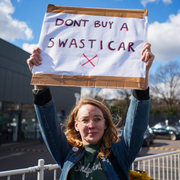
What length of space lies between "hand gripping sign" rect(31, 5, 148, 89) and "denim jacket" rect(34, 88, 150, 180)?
190 mm

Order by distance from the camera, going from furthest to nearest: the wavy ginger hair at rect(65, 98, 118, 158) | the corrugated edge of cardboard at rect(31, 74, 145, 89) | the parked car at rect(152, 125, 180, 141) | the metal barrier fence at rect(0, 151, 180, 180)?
the parked car at rect(152, 125, 180, 141), the metal barrier fence at rect(0, 151, 180, 180), the wavy ginger hair at rect(65, 98, 118, 158), the corrugated edge of cardboard at rect(31, 74, 145, 89)

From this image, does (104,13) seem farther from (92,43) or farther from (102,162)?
(102,162)

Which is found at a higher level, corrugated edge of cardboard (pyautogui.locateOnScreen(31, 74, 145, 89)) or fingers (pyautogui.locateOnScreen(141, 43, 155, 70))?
fingers (pyautogui.locateOnScreen(141, 43, 155, 70))

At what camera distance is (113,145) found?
5.59ft

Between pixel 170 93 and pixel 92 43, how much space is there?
43144 millimetres

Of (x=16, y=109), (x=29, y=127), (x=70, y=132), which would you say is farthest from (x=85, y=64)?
(x=29, y=127)

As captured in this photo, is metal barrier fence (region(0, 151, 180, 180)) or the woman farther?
metal barrier fence (region(0, 151, 180, 180))

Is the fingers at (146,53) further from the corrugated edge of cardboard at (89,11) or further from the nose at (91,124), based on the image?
the nose at (91,124)

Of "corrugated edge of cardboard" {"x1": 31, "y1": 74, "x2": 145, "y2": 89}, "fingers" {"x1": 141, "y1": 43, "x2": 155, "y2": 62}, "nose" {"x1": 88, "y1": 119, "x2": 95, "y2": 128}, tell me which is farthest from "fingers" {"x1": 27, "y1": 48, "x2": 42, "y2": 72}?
"fingers" {"x1": 141, "y1": 43, "x2": 155, "y2": 62}

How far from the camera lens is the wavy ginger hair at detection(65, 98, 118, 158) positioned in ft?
5.45

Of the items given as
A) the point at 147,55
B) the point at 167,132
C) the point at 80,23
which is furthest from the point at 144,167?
the point at 167,132

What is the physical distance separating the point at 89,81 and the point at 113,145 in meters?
0.61

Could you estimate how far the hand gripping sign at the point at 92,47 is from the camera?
155 centimetres

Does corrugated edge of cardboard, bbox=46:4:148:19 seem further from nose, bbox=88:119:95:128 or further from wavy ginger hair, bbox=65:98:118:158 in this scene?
nose, bbox=88:119:95:128
